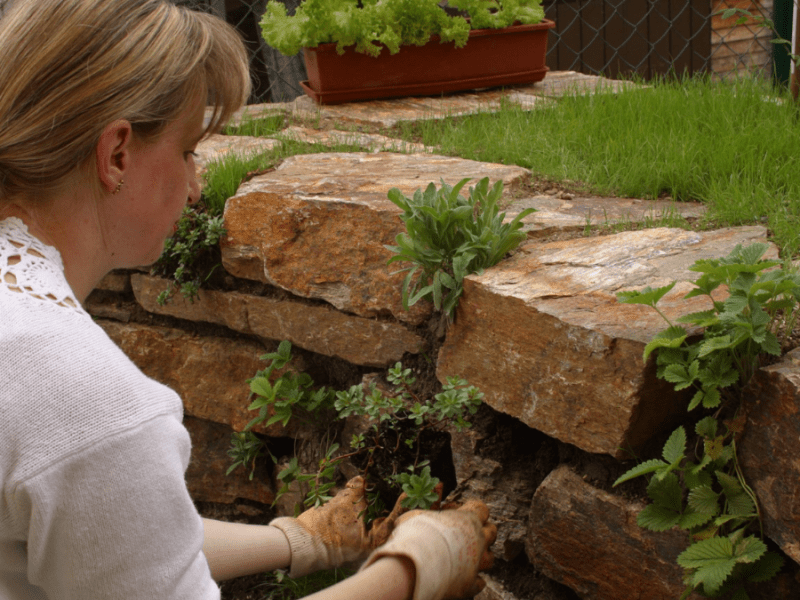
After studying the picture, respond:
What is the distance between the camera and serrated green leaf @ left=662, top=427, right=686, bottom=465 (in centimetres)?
142

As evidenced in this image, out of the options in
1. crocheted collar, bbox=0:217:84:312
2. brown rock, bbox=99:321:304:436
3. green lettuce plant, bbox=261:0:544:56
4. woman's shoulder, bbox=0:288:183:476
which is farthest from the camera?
green lettuce plant, bbox=261:0:544:56

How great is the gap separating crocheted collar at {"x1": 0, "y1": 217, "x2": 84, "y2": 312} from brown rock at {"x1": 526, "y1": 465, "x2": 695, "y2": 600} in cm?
115

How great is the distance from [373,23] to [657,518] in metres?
2.82

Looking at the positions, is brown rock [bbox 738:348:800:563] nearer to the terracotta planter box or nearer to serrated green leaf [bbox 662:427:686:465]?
serrated green leaf [bbox 662:427:686:465]

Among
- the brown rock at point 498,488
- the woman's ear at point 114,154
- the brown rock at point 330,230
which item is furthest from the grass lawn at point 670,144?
the woman's ear at point 114,154

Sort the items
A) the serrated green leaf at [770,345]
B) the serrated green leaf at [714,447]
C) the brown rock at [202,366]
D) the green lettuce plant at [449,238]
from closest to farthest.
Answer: the serrated green leaf at [770,345], the serrated green leaf at [714,447], the green lettuce plant at [449,238], the brown rock at [202,366]

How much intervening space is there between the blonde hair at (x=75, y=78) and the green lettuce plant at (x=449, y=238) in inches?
29.8

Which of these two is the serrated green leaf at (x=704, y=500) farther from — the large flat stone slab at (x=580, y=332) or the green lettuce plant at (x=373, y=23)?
the green lettuce plant at (x=373, y=23)

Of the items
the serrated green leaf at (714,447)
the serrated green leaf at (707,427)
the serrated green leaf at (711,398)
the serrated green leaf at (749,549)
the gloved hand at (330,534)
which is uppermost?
the serrated green leaf at (711,398)

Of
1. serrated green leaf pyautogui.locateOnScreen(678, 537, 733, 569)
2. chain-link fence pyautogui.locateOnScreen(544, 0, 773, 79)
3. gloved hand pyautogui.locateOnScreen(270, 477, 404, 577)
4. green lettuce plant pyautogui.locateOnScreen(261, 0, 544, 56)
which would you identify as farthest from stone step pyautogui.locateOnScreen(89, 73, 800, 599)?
chain-link fence pyautogui.locateOnScreen(544, 0, 773, 79)

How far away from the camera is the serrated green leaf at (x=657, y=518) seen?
148 centimetres

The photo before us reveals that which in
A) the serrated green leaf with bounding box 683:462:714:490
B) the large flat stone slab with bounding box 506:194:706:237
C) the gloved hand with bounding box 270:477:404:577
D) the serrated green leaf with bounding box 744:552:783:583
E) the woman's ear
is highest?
the woman's ear

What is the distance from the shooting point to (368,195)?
2.37m

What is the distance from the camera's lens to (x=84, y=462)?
3.22 ft
